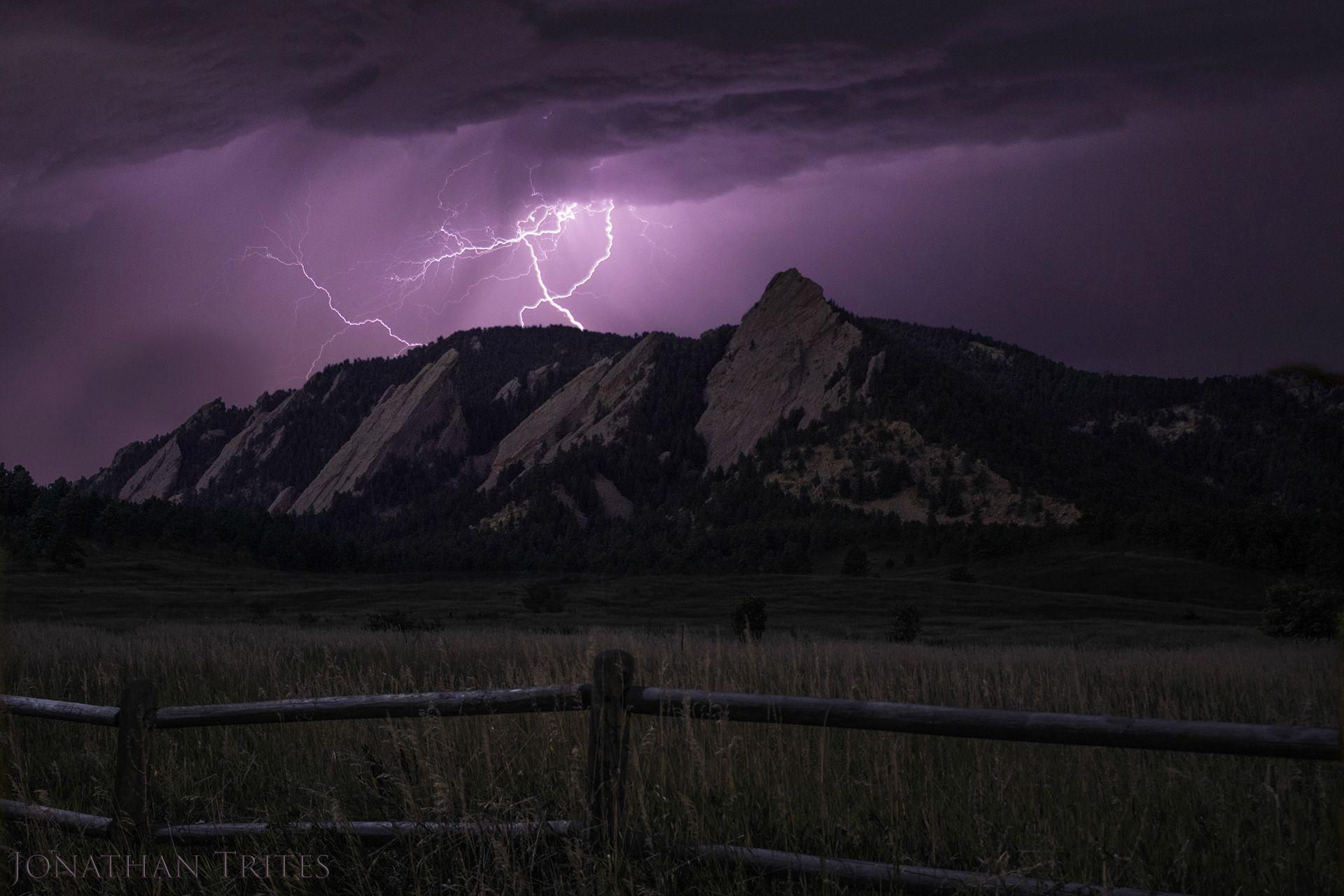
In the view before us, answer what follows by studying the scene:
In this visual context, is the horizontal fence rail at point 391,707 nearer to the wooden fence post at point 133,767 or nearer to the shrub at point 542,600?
the wooden fence post at point 133,767

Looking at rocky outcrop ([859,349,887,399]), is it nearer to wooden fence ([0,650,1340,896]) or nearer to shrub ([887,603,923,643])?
shrub ([887,603,923,643])

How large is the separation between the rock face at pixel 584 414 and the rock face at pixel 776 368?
16.2 m

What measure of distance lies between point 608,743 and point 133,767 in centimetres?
351

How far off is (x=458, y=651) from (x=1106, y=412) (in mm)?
197782

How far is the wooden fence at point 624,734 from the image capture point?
3750mm

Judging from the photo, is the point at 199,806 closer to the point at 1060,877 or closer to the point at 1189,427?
the point at 1060,877

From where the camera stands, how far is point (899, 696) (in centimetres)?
1074

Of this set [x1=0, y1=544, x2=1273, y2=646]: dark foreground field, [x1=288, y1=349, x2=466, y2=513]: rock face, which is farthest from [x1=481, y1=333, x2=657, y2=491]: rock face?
[x1=0, y1=544, x2=1273, y2=646]: dark foreground field

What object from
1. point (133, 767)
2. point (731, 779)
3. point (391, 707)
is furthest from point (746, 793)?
point (133, 767)

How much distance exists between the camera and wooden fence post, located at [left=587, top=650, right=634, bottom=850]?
4582 mm

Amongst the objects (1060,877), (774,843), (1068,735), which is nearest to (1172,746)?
(1068,735)

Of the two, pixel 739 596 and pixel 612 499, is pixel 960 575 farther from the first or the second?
pixel 612 499

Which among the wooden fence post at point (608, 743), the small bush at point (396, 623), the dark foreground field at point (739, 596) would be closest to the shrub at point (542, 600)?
the dark foreground field at point (739, 596)

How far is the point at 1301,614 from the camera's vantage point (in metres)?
33.3
